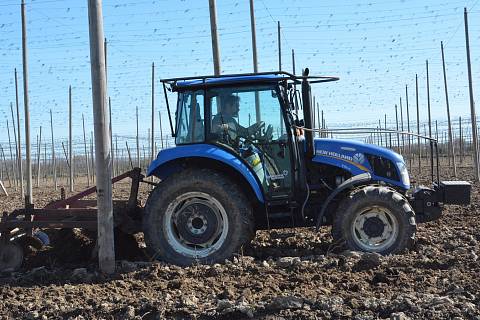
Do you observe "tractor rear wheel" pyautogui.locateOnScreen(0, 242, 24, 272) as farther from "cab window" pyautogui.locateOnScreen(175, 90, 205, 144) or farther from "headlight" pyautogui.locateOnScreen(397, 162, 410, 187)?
"headlight" pyautogui.locateOnScreen(397, 162, 410, 187)

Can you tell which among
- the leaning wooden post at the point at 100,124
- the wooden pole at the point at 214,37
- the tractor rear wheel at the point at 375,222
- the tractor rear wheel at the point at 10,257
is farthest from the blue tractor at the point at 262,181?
the wooden pole at the point at 214,37

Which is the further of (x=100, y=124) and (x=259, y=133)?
(x=259, y=133)

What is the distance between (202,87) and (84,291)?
256 cm

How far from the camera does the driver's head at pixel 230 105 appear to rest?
6.44 meters

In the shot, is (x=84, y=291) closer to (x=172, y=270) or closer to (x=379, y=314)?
(x=172, y=270)

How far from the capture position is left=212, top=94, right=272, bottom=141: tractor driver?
644 centimetres

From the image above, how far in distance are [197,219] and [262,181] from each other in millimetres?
840

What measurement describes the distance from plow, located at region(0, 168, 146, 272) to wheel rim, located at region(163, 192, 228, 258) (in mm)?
491

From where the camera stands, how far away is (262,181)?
6.43m

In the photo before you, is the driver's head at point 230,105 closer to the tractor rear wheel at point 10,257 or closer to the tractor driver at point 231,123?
the tractor driver at point 231,123

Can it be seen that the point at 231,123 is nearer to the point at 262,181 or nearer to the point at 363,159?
the point at 262,181

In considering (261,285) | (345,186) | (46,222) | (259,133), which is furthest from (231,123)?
(46,222)

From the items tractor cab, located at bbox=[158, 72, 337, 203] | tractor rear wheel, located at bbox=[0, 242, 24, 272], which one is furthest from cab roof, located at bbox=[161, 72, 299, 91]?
tractor rear wheel, located at bbox=[0, 242, 24, 272]

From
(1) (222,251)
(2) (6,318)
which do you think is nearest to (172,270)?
(1) (222,251)
